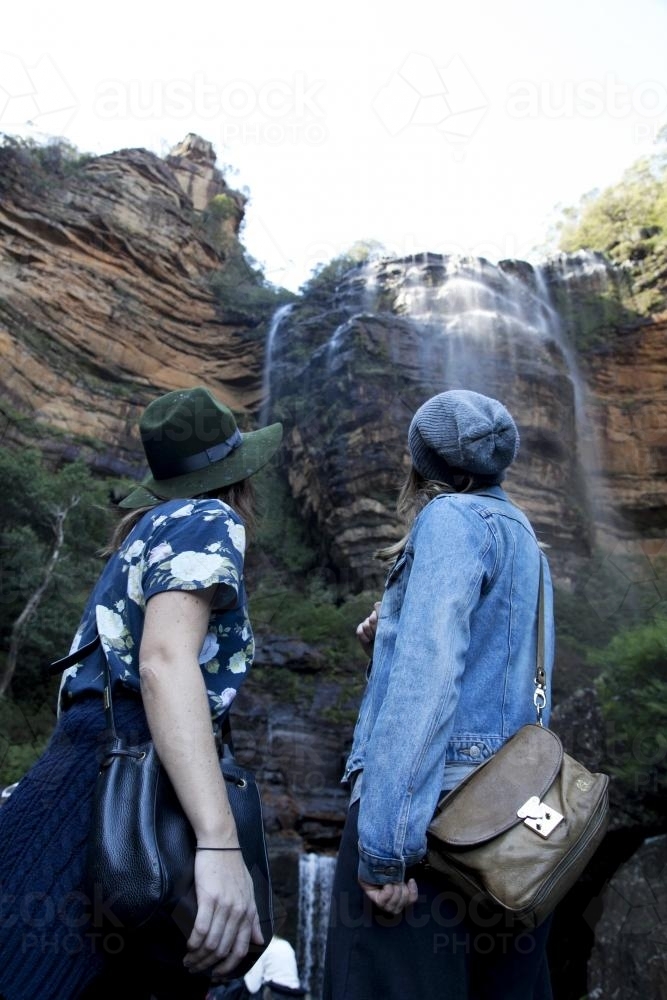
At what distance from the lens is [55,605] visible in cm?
1047

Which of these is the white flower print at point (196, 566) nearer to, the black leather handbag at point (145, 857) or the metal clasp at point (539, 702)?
the black leather handbag at point (145, 857)

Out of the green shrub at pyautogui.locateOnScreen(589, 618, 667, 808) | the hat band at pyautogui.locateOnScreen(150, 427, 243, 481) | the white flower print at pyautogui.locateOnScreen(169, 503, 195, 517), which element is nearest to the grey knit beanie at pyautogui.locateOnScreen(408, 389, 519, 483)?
the hat band at pyautogui.locateOnScreen(150, 427, 243, 481)

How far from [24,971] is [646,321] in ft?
63.1

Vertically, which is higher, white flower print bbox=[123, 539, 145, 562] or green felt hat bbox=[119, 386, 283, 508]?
green felt hat bbox=[119, 386, 283, 508]

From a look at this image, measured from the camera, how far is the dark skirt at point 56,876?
1.28 metres

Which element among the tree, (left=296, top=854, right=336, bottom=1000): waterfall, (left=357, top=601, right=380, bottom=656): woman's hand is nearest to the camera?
(left=357, top=601, right=380, bottom=656): woman's hand

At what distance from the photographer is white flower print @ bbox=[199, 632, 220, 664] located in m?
1.62

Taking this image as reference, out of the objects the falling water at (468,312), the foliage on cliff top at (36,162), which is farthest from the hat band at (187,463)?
the foliage on cliff top at (36,162)

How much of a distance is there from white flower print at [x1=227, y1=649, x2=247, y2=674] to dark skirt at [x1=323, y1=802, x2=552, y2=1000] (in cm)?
47

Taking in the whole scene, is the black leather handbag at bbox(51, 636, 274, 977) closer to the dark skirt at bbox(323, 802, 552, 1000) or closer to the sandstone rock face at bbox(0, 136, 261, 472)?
the dark skirt at bbox(323, 802, 552, 1000)

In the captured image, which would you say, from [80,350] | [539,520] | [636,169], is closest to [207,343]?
[80,350]

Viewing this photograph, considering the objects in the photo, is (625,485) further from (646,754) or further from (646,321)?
(646,754)

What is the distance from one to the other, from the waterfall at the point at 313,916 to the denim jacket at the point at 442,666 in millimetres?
5710

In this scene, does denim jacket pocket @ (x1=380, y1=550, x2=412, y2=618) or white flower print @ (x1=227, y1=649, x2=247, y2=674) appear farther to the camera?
denim jacket pocket @ (x1=380, y1=550, x2=412, y2=618)
